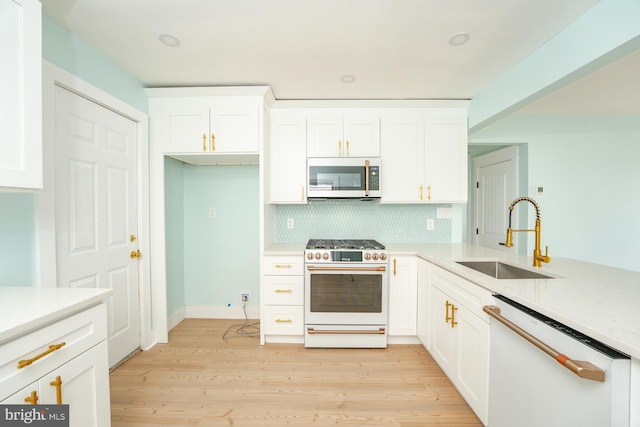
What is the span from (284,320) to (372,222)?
4.82 feet

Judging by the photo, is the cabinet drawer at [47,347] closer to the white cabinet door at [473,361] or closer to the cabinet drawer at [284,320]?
the cabinet drawer at [284,320]

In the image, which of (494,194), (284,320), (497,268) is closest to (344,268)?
(284,320)

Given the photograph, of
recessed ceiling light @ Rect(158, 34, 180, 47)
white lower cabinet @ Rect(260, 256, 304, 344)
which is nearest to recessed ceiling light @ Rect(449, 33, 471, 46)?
recessed ceiling light @ Rect(158, 34, 180, 47)

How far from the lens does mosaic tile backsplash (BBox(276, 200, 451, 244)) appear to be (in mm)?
3059

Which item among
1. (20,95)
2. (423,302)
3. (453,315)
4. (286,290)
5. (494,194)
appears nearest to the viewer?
(20,95)

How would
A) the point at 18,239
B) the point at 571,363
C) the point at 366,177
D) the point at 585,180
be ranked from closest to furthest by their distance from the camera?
the point at 571,363, the point at 18,239, the point at 366,177, the point at 585,180

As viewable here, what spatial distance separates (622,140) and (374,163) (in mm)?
3349

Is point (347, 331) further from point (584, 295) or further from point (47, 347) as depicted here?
point (47, 347)

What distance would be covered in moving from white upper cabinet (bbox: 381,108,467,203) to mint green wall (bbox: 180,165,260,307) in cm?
162

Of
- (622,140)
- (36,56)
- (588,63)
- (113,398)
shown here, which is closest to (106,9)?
(36,56)

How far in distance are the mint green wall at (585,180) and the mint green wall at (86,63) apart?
398cm

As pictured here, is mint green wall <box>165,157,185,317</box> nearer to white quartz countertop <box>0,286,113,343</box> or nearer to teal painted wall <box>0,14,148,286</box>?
teal painted wall <box>0,14,148,286</box>

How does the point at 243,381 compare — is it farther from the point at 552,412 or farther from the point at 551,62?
the point at 551,62

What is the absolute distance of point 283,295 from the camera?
97.1 inches
